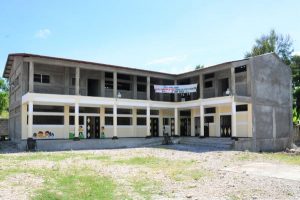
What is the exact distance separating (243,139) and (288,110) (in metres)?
7.68

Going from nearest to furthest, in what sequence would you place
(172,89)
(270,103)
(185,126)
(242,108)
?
(242,108)
(270,103)
(172,89)
(185,126)

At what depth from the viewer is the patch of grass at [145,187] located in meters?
8.97

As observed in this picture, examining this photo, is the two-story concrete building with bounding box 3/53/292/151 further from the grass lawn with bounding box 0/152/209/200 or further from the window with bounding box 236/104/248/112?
the grass lawn with bounding box 0/152/209/200

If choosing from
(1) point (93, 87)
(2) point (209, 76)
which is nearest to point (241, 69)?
(2) point (209, 76)

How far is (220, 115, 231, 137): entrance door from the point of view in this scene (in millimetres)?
27531

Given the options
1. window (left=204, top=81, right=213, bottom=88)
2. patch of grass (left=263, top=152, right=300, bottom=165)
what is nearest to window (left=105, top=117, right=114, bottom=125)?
window (left=204, top=81, right=213, bottom=88)

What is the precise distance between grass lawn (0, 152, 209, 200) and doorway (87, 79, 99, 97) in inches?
497

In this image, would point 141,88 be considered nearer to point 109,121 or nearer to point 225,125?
point 109,121

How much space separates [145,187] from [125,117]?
62.7ft

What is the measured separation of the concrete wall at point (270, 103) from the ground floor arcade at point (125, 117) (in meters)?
0.96

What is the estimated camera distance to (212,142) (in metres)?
25.2

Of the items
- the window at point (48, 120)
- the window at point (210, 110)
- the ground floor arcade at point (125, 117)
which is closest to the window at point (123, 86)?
the ground floor arcade at point (125, 117)

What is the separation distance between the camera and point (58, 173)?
1174 cm

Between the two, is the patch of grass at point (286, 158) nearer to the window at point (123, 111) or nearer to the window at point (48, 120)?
the window at point (123, 111)
